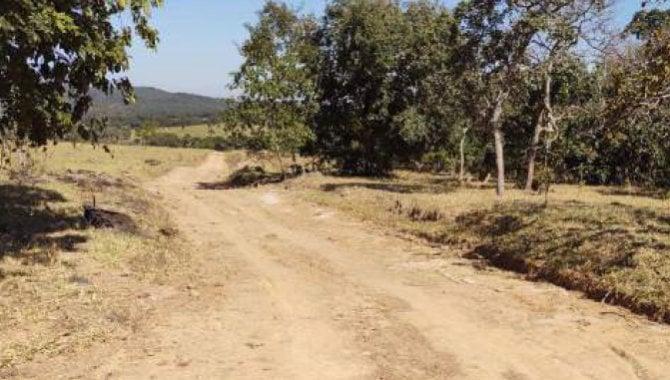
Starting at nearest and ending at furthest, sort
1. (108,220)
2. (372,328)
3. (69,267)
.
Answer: (372,328), (69,267), (108,220)

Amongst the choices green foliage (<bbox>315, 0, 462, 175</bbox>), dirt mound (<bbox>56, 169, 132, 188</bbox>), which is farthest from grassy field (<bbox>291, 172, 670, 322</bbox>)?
green foliage (<bbox>315, 0, 462, 175</bbox>)

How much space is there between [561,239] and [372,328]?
6007 mm

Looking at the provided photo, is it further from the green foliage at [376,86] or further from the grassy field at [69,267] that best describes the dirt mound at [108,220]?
the green foliage at [376,86]

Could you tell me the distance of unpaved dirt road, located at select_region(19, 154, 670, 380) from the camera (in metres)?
7.95

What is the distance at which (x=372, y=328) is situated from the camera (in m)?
9.59

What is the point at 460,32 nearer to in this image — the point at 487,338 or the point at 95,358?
the point at 487,338

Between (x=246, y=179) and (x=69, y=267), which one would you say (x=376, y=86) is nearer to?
Result: (x=246, y=179)

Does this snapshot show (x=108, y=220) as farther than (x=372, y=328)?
Yes

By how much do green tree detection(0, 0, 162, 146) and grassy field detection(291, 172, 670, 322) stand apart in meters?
8.08

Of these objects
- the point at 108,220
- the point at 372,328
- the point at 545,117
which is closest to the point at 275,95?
the point at 545,117

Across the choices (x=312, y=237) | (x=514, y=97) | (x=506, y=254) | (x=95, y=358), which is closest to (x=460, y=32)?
(x=514, y=97)

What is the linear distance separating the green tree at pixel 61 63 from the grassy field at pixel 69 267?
2293mm

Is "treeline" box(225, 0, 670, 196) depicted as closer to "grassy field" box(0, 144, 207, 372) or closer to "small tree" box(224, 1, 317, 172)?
"small tree" box(224, 1, 317, 172)

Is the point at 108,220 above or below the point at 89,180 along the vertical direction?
below
